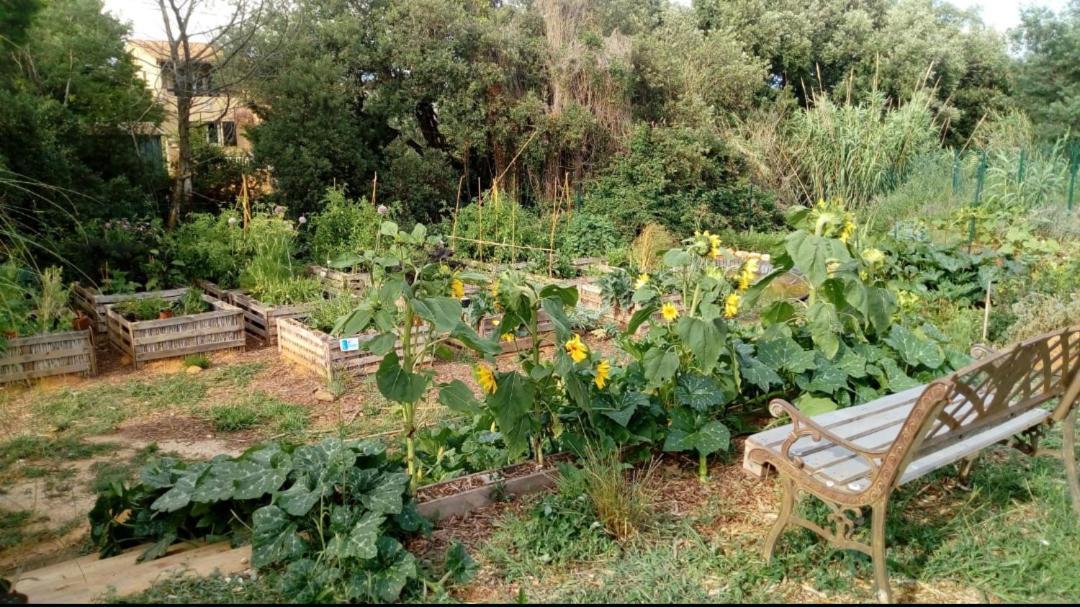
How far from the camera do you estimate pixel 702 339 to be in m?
3.29

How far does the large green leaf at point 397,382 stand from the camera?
2732 millimetres

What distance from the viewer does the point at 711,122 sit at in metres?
11.7

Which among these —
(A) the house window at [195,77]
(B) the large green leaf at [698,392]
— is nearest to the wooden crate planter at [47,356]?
(A) the house window at [195,77]

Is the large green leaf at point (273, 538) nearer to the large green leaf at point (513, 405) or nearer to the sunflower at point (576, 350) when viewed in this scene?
the large green leaf at point (513, 405)

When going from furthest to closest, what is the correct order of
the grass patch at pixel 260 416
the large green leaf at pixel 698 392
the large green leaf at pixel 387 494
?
the grass patch at pixel 260 416
the large green leaf at pixel 698 392
the large green leaf at pixel 387 494

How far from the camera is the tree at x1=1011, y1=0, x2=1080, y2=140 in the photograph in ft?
49.7

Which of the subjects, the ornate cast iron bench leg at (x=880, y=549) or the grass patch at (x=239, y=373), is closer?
the ornate cast iron bench leg at (x=880, y=549)

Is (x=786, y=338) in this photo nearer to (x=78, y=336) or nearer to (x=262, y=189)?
(x=78, y=336)

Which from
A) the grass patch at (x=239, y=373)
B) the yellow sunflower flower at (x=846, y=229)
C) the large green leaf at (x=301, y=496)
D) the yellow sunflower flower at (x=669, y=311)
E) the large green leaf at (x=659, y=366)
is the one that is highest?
the yellow sunflower flower at (x=846, y=229)

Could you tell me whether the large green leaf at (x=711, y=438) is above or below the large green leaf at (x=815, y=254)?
below

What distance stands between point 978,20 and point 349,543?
3020cm

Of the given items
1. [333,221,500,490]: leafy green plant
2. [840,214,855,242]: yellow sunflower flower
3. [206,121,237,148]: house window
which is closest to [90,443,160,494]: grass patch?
[333,221,500,490]: leafy green plant

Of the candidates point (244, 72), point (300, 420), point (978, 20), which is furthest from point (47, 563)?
point (978, 20)

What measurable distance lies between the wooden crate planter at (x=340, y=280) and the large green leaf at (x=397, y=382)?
4.22m
